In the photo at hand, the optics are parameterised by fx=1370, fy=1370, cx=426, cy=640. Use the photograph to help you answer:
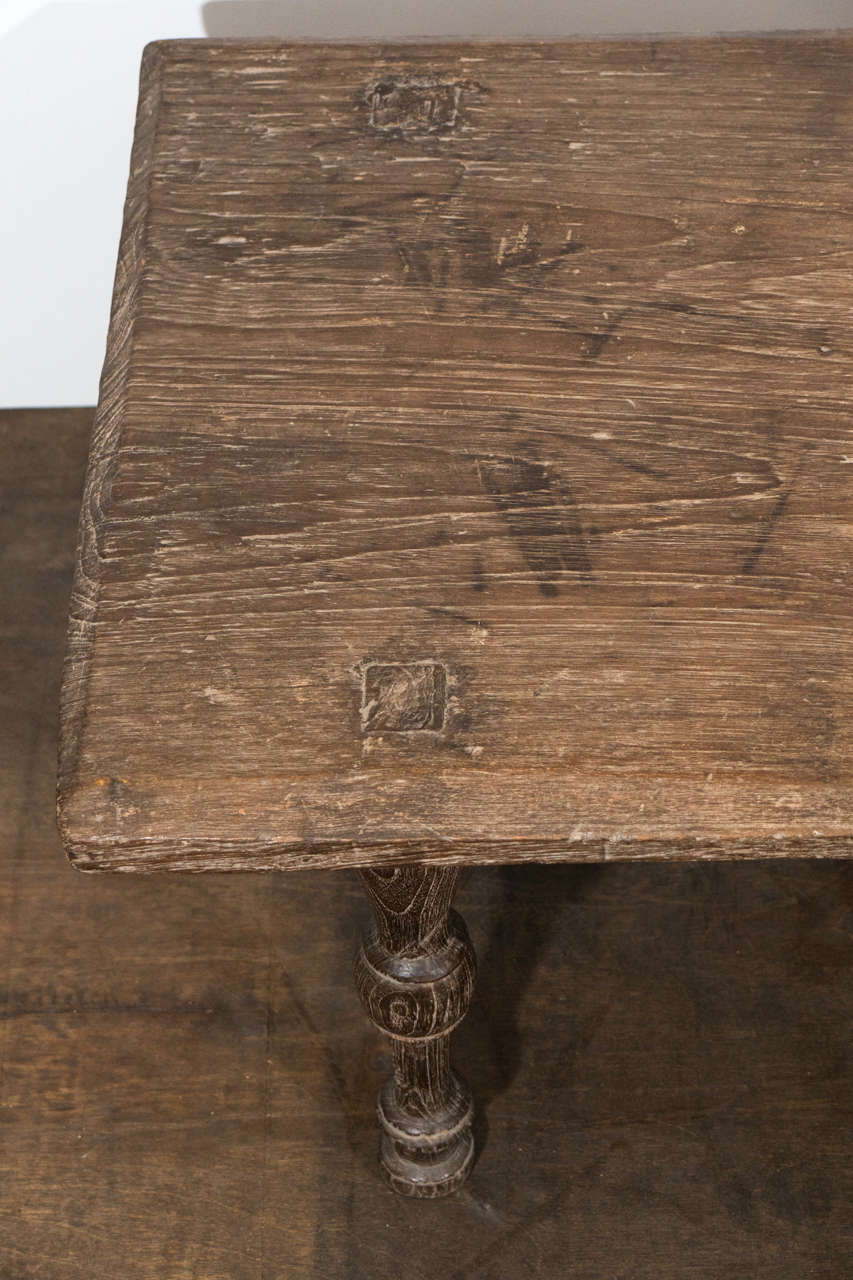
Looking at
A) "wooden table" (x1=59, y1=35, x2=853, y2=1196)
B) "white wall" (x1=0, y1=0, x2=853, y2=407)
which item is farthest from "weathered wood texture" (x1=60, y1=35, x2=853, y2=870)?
"white wall" (x1=0, y1=0, x2=853, y2=407)

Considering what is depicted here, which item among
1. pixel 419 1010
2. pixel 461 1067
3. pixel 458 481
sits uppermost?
pixel 458 481

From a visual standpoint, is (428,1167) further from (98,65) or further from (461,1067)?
(98,65)

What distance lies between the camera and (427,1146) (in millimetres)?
1312

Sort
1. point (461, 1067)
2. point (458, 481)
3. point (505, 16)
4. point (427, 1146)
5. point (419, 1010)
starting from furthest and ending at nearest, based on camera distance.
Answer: point (505, 16) → point (461, 1067) → point (427, 1146) → point (419, 1010) → point (458, 481)

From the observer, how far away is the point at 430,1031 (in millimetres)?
Answer: 1162

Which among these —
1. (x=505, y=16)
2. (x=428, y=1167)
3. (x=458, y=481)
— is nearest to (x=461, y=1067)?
(x=428, y=1167)

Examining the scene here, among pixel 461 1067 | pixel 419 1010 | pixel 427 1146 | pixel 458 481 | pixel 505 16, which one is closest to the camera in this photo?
pixel 458 481

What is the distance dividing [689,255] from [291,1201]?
967mm

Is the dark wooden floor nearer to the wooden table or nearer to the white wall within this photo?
the wooden table

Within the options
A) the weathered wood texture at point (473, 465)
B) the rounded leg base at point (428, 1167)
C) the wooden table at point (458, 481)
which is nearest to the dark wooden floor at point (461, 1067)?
the rounded leg base at point (428, 1167)

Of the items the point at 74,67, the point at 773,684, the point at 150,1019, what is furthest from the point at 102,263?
the point at 773,684

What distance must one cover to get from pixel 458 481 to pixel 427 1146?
0.69 meters

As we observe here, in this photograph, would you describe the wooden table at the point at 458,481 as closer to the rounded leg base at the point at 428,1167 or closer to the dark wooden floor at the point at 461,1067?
the rounded leg base at the point at 428,1167

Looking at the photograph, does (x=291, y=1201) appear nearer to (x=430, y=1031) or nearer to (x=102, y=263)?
(x=430, y=1031)
